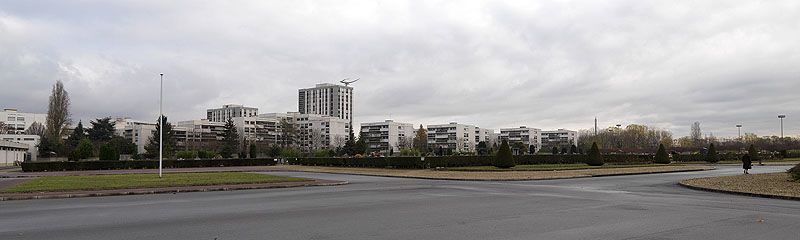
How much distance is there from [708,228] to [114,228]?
36.9ft

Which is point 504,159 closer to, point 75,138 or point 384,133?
point 75,138

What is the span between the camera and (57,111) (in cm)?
8306

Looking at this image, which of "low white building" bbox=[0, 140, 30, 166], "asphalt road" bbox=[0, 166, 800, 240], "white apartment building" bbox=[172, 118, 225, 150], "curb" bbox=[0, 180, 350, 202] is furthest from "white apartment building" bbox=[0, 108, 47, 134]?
"asphalt road" bbox=[0, 166, 800, 240]

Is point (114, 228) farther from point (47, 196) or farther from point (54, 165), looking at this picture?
point (54, 165)

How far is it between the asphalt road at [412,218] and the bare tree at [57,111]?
71.9 metres

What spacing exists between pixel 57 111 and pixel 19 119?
7208cm

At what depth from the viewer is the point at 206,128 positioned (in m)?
164

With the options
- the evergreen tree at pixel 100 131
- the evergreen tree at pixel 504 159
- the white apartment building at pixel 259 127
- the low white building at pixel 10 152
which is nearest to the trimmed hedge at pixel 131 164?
the low white building at pixel 10 152

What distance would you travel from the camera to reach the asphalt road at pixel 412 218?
10.7m

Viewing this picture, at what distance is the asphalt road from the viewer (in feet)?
35.0

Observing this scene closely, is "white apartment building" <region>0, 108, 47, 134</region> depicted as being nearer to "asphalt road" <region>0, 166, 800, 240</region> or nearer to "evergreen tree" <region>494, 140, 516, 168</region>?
"evergreen tree" <region>494, 140, 516, 168</region>

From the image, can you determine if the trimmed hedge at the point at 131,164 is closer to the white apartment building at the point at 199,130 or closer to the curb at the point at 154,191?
the curb at the point at 154,191

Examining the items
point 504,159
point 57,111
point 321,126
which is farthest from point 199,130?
point 504,159

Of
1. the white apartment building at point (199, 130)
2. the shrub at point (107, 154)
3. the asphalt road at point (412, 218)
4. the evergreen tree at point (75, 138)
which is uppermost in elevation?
the white apartment building at point (199, 130)
